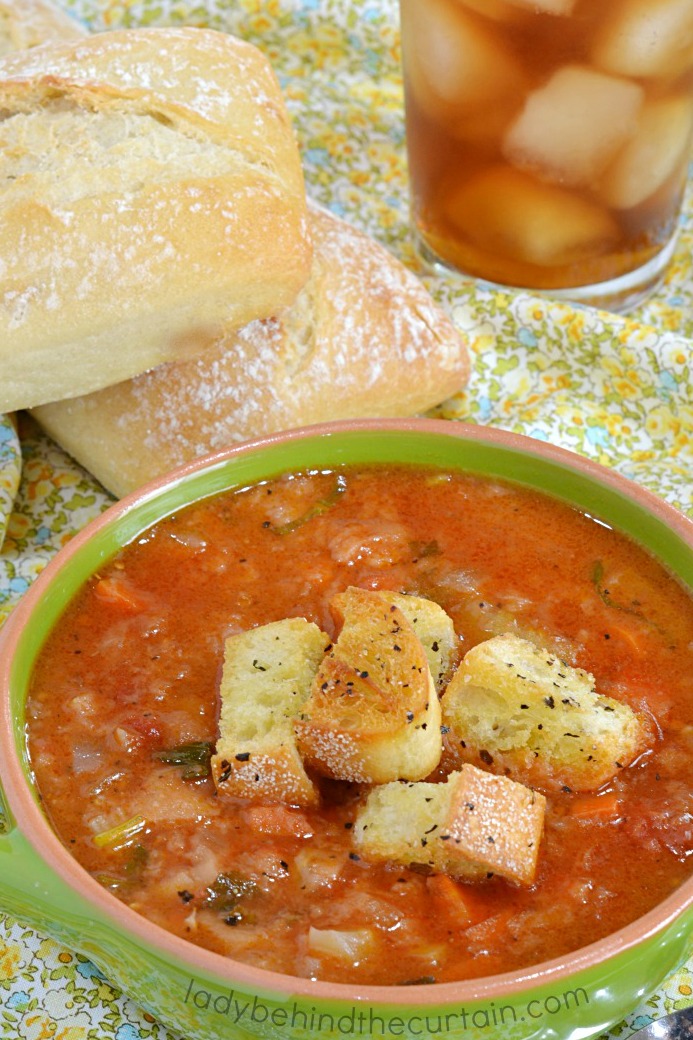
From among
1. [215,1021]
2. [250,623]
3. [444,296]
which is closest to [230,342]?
[444,296]

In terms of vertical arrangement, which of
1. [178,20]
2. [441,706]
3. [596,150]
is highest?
[596,150]

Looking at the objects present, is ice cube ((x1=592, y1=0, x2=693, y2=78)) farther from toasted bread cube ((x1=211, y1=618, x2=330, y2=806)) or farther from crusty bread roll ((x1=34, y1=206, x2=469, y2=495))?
toasted bread cube ((x1=211, y1=618, x2=330, y2=806))

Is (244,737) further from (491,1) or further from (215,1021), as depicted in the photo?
(491,1)

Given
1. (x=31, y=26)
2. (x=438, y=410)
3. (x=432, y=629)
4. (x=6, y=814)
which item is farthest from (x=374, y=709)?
(x=31, y=26)

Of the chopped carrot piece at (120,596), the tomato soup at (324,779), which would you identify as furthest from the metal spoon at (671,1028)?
the chopped carrot piece at (120,596)

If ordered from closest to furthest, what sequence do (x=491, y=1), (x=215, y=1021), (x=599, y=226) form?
1. (x=215, y=1021)
2. (x=491, y=1)
3. (x=599, y=226)
